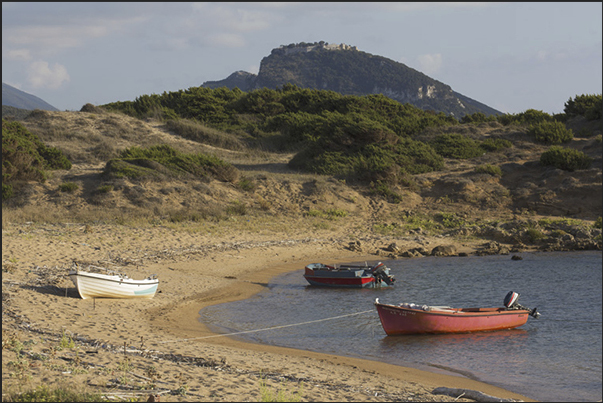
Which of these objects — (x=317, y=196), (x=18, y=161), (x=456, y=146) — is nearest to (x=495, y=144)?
(x=456, y=146)

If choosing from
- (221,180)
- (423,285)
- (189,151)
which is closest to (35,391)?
(423,285)

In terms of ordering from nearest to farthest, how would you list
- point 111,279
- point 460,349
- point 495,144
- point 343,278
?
point 460,349, point 111,279, point 343,278, point 495,144

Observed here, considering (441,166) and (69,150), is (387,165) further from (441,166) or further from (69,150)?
(69,150)

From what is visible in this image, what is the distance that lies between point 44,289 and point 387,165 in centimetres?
2447

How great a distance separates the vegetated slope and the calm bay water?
7.34 m

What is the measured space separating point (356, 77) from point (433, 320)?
143805mm

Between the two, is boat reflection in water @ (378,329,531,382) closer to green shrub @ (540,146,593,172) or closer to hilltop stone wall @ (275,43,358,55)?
green shrub @ (540,146,593,172)

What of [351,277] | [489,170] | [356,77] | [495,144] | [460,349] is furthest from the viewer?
[356,77]

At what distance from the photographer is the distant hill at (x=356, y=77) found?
14238 cm

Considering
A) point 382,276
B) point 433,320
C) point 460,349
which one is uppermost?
point 382,276

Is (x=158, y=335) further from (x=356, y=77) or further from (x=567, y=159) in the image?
(x=356, y=77)

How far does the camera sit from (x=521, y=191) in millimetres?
34844

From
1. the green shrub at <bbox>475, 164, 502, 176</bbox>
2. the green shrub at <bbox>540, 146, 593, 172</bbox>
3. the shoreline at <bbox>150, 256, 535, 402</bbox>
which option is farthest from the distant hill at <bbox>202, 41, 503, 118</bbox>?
the shoreline at <bbox>150, 256, 535, 402</bbox>

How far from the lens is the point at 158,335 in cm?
1364
